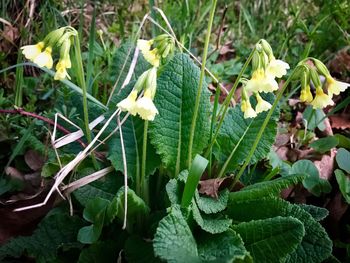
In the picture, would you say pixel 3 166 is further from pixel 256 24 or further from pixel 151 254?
pixel 256 24

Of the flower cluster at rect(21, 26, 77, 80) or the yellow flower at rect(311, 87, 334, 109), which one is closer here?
the flower cluster at rect(21, 26, 77, 80)

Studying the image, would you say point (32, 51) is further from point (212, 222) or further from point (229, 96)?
point (212, 222)

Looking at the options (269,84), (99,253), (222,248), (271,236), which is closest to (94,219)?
(99,253)

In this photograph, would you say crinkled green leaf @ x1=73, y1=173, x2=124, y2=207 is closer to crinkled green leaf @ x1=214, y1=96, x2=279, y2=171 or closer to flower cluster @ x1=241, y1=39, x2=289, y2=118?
crinkled green leaf @ x1=214, y1=96, x2=279, y2=171

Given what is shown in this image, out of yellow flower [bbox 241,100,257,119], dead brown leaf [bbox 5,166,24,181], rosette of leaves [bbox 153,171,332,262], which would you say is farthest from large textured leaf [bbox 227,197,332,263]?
dead brown leaf [bbox 5,166,24,181]

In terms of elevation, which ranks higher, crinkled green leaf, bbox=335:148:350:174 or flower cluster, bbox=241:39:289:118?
flower cluster, bbox=241:39:289:118

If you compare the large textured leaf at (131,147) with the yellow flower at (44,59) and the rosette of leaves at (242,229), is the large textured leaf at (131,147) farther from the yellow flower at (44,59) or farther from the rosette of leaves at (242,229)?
the yellow flower at (44,59)

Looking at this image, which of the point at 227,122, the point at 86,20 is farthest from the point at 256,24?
the point at 227,122
